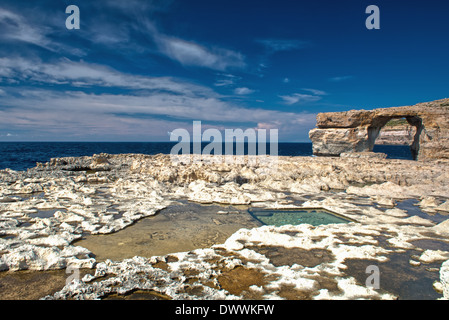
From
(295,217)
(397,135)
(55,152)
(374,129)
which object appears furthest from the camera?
(397,135)

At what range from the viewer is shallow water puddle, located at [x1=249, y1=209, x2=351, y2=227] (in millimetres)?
5422

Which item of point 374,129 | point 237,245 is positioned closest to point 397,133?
point 374,129

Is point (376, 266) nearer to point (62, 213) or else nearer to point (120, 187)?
point (62, 213)

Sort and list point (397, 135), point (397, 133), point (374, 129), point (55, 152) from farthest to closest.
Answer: point (397, 135)
point (397, 133)
point (55, 152)
point (374, 129)

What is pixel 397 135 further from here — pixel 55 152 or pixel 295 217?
pixel 55 152

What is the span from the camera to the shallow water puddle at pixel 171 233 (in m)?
3.90

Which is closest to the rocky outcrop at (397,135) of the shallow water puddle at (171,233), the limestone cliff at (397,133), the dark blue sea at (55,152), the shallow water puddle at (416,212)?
the limestone cliff at (397,133)

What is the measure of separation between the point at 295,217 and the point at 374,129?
22.9m

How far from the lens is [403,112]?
64.2ft

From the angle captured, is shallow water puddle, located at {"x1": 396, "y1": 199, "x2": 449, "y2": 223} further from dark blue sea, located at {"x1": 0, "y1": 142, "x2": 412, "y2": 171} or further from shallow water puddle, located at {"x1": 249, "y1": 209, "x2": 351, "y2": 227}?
dark blue sea, located at {"x1": 0, "y1": 142, "x2": 412, "y2": 171}

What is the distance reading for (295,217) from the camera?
19.0 ft

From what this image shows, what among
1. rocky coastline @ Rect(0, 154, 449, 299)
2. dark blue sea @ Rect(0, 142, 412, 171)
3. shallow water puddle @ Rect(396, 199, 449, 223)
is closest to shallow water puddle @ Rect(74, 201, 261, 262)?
rocky coastline @ Rect(0, 154, 449, 299)

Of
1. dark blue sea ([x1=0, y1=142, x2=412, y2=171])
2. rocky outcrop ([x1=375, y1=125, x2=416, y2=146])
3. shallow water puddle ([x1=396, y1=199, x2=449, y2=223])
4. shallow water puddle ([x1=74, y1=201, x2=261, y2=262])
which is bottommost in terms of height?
shallow water puddle ([x1=74, y1=201, x2=261, y2=262])

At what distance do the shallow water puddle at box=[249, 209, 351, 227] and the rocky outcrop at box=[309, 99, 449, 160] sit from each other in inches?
677
